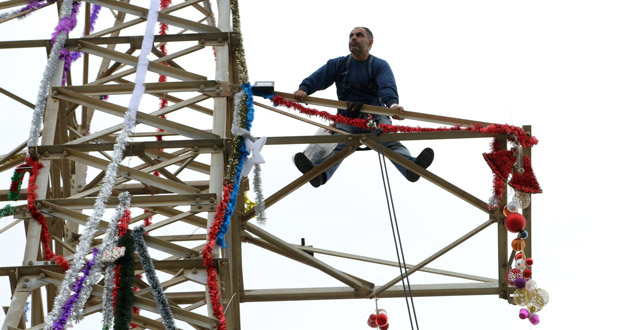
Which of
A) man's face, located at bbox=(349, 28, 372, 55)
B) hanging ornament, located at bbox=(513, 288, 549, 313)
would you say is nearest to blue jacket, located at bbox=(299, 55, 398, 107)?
man's face, located at bbox=(349, 28, 372, 55)

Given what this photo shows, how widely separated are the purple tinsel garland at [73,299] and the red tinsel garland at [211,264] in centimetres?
89

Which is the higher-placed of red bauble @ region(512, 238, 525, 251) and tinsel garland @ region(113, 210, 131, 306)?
red bauble @ region(512, 238, 525, 251)

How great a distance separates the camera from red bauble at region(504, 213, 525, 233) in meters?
11.2

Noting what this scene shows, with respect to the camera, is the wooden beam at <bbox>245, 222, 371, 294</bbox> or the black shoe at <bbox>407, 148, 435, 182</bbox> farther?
the black shoe at <bbox>407, 148, 435, 182</bbox>

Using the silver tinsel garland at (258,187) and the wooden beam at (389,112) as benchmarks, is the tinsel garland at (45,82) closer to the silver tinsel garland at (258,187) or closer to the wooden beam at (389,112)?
the silver tinsel garland at (258,187)

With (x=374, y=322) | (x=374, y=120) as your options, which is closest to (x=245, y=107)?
(x=374, y=120)

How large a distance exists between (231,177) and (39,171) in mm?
1673

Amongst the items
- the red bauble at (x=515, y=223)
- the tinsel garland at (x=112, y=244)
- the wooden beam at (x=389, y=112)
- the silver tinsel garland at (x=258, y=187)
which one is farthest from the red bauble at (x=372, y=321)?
the tinsel garland at (x=112, y=244)

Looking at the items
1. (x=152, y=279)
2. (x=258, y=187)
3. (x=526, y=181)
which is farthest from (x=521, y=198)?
(x=152, y=279)

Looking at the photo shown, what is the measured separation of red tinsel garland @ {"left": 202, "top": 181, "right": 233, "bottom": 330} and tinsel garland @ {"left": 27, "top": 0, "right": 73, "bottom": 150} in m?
1.84

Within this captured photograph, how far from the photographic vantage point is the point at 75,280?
29.5 ft

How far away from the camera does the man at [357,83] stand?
39.7ft

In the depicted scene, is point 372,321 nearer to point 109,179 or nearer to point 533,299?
point 533,299

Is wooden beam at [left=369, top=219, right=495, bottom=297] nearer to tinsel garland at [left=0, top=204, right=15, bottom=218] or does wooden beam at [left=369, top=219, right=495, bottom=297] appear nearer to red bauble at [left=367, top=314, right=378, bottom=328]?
red bauble at [left=367, top=314, right=378, bottom=328]
